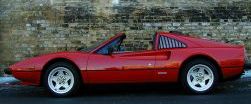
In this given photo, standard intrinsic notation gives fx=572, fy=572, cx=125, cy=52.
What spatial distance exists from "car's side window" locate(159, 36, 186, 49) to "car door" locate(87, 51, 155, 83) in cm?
26

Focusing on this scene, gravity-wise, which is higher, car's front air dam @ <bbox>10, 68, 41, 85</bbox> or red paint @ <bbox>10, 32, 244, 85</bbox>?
red paint @ <bbox>10, 32, 244, 85</bbox>

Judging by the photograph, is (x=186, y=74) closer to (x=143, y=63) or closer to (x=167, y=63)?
(x=167, y=63)

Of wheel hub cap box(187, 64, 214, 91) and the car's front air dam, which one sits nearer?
wheel hub cap box(187, 64, 214, 91)

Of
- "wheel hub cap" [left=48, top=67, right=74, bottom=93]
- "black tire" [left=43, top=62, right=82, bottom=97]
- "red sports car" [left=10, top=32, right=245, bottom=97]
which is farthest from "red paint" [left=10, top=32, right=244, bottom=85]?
"wheel hub cap" [left=48, top=67, right=74, bottom=93]

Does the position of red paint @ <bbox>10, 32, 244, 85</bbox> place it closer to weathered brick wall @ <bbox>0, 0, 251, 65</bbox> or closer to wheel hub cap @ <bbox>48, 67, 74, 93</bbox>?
wheel hub cap @ <bbox>48, 67, 74, 93</bbox>

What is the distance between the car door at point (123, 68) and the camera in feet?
32.6

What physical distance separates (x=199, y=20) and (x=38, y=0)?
3832 mm

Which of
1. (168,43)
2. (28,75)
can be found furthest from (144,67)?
(28,75)

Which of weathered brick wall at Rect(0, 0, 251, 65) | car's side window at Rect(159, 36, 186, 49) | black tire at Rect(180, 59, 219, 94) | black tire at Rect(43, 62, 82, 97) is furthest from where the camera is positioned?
weathered brick wall at Rect(0, 0, 251, 65)

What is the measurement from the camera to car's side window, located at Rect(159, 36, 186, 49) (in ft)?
33.2

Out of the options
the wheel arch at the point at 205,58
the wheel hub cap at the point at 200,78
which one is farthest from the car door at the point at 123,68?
the wheel hub cap at the point at 200,78

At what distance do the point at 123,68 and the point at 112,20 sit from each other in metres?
3.71

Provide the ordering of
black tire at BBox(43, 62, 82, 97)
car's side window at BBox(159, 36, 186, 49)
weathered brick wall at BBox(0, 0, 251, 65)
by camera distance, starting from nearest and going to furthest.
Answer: black tire at BBox(43, 62, 82, 97) → car's side window at BBox(159, 36, 186, 49) → weathered brick wall at BBox(0, 0, 251, 65)

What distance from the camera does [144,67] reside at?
9914 mm
